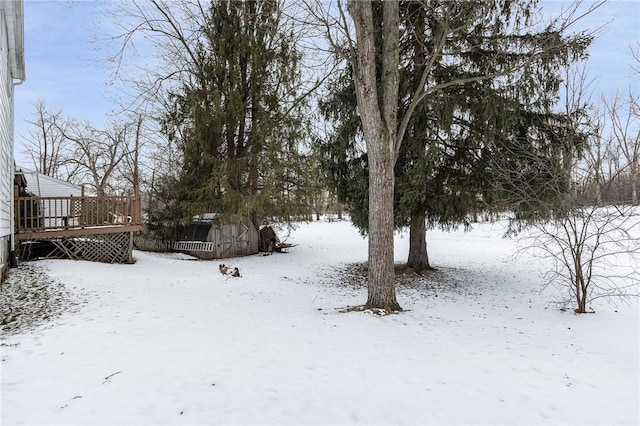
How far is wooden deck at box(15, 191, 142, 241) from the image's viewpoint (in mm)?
9938

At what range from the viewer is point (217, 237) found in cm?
1523

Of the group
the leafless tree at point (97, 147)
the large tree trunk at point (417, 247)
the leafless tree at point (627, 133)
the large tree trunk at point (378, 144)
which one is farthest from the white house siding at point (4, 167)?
the leafless tree at point (97, 147)

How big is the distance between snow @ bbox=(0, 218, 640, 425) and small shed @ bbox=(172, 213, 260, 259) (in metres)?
6.78

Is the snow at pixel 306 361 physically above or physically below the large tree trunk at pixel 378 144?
below

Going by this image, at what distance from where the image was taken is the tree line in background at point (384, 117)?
6.80 metres

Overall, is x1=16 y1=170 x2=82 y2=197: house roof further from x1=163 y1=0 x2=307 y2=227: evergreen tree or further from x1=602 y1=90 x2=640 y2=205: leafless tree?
x1=602 y1=90 x2=640 y2=205: leafless tree

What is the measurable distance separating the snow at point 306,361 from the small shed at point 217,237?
6779 millimetres

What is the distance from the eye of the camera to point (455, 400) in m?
3.27

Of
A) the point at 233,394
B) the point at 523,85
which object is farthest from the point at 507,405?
the point at 523,85

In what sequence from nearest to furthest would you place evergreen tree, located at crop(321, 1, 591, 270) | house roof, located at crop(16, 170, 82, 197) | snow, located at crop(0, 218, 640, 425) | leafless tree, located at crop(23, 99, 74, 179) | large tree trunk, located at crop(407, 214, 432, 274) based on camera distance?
snow, located at crop(0, 218, 640, 425) < evergreen tree, located at crop(321, 1, 591, 270) < large tree trunk, located at crop(407, 214, 432, 274) < house roof, located at crop(16, 170, 82, 197) < leafless tree, located at crop(23, 99, 74, 179)

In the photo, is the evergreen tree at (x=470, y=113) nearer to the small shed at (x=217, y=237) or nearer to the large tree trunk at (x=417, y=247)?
the large tree trunk at (x=417, y=247)

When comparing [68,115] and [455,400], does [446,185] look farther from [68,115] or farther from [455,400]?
[68,115]

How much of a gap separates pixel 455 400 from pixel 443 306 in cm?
469

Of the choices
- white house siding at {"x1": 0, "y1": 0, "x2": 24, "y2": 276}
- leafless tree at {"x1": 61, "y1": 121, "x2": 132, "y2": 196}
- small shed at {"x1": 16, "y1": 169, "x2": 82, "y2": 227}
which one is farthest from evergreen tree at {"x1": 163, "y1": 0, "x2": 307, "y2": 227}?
leafless tree at {"x1": 61, "y1": 121, "x2": 132, "y2": 196}
